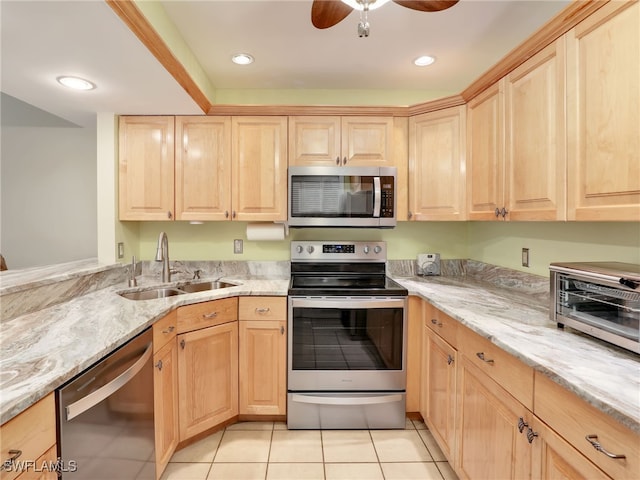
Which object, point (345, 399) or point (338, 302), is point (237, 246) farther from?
point (345, 399)

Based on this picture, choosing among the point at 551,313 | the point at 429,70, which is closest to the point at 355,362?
the point at 551,313

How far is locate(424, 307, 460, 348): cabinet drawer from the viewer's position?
5.41ft

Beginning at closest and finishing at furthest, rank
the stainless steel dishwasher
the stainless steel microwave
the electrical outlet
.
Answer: the stainless steel dishwasher < the stainless steel microwave < the electrical outlet

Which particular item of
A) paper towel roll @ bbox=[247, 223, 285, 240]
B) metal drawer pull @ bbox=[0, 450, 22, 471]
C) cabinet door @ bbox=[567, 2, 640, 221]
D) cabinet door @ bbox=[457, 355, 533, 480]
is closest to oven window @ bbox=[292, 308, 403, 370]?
cabinet door @ bbox=[457, 355, 533, 480]

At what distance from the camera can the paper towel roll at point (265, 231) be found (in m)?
2.49

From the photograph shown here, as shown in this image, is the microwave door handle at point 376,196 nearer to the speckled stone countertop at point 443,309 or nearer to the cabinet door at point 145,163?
the speckled stone countertop at point 443,309

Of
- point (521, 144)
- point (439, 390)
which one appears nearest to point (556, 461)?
point (439, 390)

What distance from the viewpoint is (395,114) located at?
94.7 inches

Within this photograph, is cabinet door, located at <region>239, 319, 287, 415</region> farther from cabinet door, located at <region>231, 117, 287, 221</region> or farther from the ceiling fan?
the ceiling fan

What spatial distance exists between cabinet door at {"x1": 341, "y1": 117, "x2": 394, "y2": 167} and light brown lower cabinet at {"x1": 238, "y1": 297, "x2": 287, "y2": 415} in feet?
3.75

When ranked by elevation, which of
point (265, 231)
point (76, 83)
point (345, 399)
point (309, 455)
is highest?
point (76, 83)

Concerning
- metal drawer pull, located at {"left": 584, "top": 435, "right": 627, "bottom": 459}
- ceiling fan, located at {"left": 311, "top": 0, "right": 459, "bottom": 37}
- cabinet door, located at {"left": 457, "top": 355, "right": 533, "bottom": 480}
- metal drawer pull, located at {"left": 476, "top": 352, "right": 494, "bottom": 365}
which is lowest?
cabinet door, located at {"left": 457, "top": 355, "right": 533, "bottom": 480}

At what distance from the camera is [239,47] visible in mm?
2043

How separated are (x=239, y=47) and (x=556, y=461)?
2461 mm
